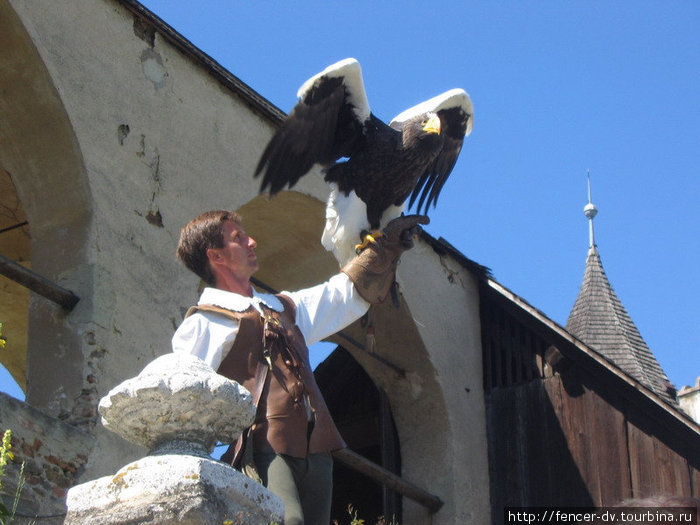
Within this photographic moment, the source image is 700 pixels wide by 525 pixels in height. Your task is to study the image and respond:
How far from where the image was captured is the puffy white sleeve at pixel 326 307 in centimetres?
432

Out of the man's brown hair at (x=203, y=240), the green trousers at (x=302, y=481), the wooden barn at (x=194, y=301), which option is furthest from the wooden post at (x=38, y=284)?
the green trousers at (x=302, y=481)

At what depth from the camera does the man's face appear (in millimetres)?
4238

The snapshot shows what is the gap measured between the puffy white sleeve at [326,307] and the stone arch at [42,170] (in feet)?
9.24

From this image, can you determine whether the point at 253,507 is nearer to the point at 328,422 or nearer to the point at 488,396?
the point at 328,422

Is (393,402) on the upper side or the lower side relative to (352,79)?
lower

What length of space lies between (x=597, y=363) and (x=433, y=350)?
4.09 ft

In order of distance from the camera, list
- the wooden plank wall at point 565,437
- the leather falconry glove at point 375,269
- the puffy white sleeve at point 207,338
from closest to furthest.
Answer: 1. the puffy white sleeve at point 207,338
2. the leather falconry glove at point 375,269
3. the wooden plank wall at point 565,437

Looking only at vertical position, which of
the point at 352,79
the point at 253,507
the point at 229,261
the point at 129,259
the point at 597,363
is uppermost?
the point at 352,79

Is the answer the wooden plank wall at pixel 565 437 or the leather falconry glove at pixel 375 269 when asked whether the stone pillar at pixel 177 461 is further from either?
the wooden plank wall at pixel 565 437

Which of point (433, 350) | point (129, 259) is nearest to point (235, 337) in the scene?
point (129, 259)

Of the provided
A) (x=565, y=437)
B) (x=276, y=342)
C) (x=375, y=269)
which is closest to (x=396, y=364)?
(x=565, y=437)

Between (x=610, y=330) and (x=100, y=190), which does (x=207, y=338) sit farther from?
(x=610, y=330)

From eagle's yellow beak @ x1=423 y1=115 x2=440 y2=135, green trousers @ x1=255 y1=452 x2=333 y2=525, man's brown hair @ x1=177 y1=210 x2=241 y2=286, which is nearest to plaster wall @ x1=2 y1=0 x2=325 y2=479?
eagle's yellow beak @ x1=423 y1=115 x2=440 y2=135

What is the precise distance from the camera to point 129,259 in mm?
7227
